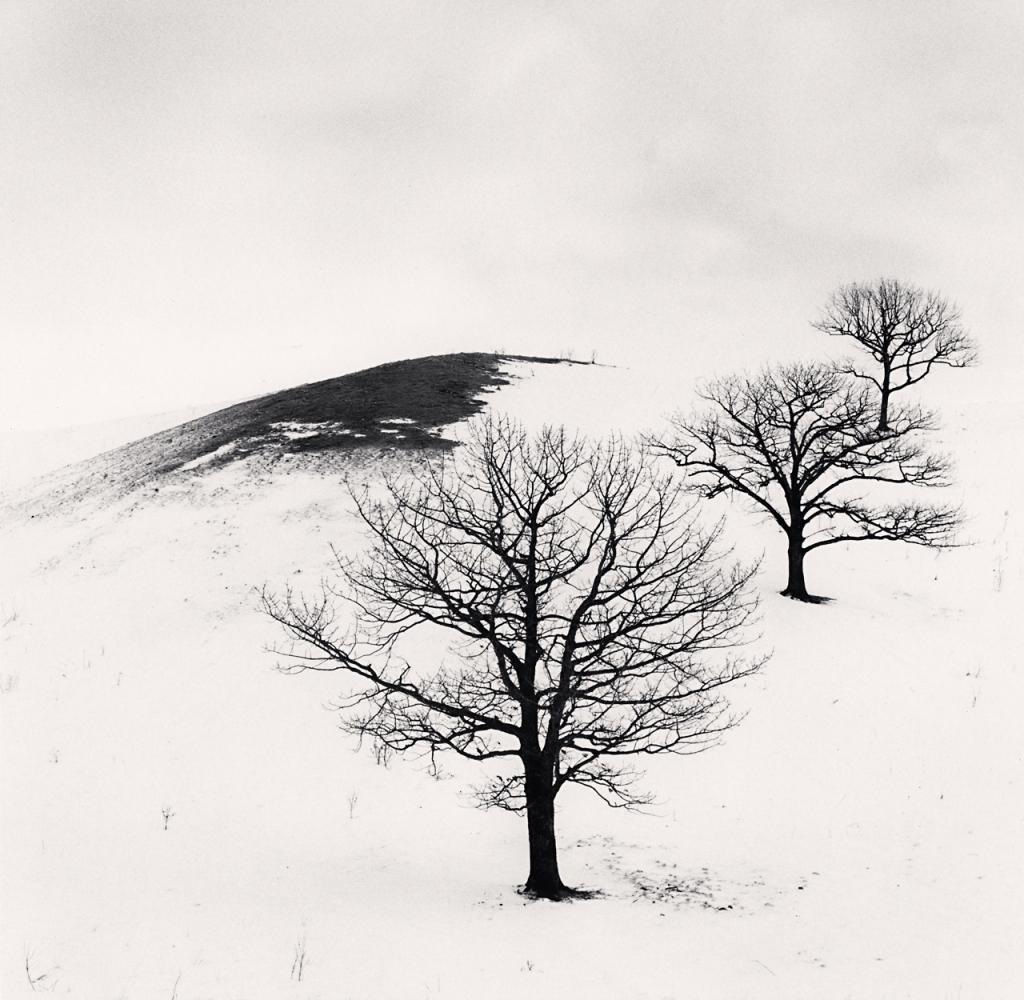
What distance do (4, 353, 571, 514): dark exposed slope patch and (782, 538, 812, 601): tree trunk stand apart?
14676 millimetres

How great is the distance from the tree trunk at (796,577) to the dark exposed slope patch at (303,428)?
48.1 feet

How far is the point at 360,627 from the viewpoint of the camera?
21.0 metres

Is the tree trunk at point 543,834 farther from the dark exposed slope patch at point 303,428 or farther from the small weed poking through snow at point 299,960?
the dark exposed slope patch at point 303,428

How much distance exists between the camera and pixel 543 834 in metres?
11.6

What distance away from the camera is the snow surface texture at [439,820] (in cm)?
913

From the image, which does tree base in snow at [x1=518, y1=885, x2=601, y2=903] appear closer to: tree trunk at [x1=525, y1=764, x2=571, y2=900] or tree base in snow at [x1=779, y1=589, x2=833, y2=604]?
tree trunk at [x1=525, y1=764, x2=571, y2=900]

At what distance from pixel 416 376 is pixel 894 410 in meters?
25.9

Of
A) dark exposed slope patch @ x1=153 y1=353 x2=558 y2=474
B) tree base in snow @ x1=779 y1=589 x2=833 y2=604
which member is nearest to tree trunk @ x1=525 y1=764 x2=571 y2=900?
tree base in snow @ x1=779 y1=589 x2=833 y2=604

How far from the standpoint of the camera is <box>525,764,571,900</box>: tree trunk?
453 inches

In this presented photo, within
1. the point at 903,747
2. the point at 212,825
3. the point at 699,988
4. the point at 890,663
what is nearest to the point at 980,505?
the point at 890,663

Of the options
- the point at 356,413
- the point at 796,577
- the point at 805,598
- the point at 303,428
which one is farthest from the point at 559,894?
the point at 356,413

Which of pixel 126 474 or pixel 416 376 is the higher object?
pixel 416 376

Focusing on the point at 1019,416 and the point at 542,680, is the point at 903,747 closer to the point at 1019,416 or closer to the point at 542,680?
the point at 542,680

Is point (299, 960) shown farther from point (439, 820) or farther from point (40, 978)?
point (439, 820)
